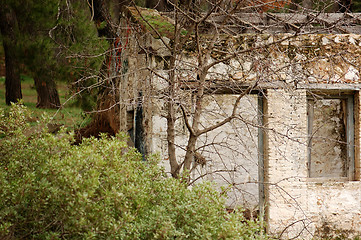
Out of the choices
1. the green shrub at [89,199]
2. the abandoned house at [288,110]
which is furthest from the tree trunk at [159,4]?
the green shrub at [89,199]

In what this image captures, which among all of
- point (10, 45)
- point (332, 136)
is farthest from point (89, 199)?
point (10, 45)

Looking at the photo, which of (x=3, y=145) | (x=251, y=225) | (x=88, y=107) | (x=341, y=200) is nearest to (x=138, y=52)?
(x=3, y=145)

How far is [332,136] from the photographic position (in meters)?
6.91

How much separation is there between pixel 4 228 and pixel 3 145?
0.99 meters

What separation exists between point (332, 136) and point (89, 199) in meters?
4.92

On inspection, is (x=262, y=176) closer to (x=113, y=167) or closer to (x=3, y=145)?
(x=113, y=167)

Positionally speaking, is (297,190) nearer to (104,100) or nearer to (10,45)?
(104,100)

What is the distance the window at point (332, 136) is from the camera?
21.6ft

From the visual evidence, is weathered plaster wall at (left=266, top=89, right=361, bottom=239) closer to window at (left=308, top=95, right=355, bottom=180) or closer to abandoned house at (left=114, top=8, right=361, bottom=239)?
abandoned house at (left=114, top=8, right=361, bottom=239)

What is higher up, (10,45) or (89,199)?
(10,45)

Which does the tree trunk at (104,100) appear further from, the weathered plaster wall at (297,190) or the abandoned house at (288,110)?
the weathered plaster wall at (297,190)

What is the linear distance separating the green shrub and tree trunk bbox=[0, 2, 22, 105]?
330 inches

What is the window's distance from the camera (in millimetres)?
6570

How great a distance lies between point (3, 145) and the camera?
378 centimetres
